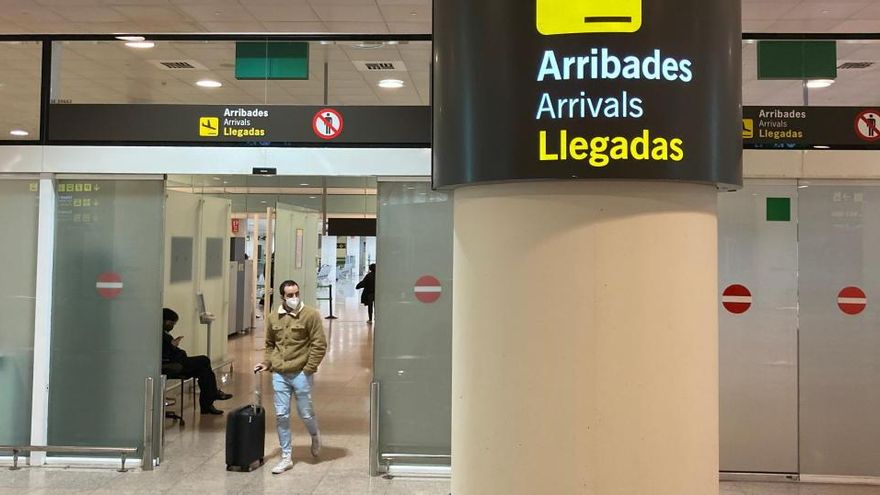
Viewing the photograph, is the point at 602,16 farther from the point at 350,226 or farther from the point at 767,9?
the point at 350,226

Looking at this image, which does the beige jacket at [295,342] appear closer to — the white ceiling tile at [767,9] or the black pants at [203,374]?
the black pants at [203,374]

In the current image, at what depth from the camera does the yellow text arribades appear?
88.0 inches

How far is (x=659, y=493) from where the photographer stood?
2322 mm

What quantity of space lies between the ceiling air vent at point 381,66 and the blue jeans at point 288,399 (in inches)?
117

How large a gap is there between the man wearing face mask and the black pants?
82.5 inches

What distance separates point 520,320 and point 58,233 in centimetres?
545

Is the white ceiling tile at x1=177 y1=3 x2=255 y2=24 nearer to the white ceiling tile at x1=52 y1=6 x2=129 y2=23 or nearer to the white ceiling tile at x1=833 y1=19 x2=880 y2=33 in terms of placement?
the white ceiling tile at x1=52 y1=6 x2=129 y2=23

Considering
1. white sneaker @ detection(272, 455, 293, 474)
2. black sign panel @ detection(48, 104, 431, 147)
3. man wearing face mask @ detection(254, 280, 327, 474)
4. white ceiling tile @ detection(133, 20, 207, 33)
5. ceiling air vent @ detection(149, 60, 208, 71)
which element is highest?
white ceiling tile @ detection(133, 20, 207, 33)

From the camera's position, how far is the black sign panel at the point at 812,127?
19.6 feet

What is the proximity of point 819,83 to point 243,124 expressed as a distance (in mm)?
4913

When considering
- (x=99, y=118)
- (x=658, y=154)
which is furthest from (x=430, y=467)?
(x=658, y=154)

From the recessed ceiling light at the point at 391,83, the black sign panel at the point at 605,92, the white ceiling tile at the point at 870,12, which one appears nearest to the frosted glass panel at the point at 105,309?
the recessed ceiling light at the point at 391,83

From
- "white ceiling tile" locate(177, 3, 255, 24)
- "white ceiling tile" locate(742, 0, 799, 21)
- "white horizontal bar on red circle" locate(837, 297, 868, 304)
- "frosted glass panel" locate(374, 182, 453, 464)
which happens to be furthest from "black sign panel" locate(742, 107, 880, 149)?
"white ceiling tile" locate(177, 3, 255, 24)

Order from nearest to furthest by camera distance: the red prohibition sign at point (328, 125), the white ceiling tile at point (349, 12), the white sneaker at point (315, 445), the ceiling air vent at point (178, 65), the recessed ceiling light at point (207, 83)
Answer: the red prohibition sign at point (328, 125)
the white sneaker at point (315, 445)
the white ceiling tile at point (349, 12)
the ceiling air vent at point (178, 65)
the recessed ceiling light at point (207, 83)
